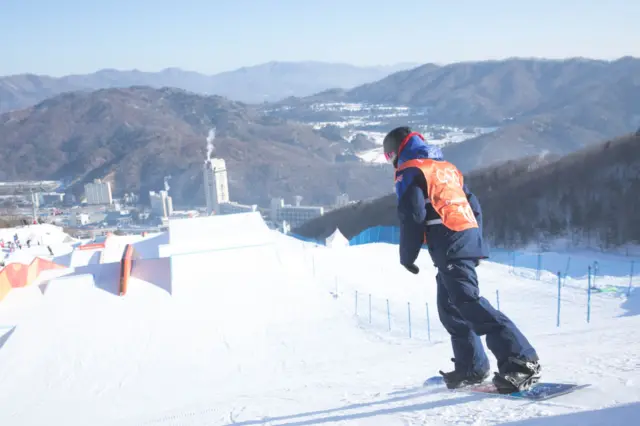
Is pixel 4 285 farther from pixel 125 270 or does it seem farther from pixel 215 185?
pixel 215 185

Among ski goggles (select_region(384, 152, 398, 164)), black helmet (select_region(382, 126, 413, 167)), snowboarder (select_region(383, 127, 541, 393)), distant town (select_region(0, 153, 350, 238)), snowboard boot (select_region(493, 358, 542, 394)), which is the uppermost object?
black helmet (select_region(382, 126, 413, 167))

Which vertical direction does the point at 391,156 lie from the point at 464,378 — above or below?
above

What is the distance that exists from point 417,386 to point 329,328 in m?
7.02

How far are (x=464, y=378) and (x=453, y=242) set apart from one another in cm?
97

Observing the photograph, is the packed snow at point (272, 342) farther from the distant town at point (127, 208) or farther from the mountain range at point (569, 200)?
the distant town at point (127, 208)

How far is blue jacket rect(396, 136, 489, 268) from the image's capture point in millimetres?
3105

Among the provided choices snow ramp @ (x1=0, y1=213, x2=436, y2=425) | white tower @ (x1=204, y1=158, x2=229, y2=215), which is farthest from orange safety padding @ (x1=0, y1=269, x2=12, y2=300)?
white tower @ (x1=204, y1=158, x2=229, y2=215)

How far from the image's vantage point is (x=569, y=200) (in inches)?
1083

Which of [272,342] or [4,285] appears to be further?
[4,285]

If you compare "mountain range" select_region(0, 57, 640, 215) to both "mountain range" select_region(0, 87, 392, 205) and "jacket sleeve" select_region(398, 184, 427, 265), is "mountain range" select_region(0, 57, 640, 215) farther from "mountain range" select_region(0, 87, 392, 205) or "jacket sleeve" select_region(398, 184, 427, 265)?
"jacket sleeve" select_region(398, 184, 427, 265)

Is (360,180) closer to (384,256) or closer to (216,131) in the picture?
(216,131)

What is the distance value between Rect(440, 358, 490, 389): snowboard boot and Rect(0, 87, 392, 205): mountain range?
68.1 metres

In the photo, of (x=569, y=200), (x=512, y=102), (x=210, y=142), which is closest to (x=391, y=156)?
(x=569, y=200)

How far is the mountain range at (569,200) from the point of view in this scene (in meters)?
23.9
